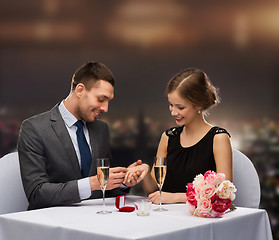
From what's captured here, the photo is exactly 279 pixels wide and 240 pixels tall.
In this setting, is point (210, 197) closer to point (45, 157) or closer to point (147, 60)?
point (45, 157)

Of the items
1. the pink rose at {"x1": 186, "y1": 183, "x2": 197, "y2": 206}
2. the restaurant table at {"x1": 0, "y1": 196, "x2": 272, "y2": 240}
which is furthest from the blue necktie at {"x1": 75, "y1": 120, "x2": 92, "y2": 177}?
the pink rose at {"x1": 186, "y1": 183, "x2": 197, "y2": 206}

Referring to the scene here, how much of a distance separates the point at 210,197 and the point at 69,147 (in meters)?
0.83

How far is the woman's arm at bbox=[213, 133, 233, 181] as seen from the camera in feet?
7.21

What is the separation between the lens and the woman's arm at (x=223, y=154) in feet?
7.21

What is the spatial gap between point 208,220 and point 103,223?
356 millimetres

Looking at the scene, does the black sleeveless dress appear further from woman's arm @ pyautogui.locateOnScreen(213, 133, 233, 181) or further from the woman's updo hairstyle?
the woman's updo hairstyle

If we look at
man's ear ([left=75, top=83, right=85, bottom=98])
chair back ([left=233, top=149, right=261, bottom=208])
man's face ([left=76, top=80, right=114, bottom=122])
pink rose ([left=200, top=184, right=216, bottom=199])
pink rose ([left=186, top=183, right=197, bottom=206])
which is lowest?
chair back ([left=233, top=149, right=261, bottom=208])

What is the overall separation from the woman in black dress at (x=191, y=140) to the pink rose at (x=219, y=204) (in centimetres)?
58

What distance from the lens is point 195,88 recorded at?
93.9 inches

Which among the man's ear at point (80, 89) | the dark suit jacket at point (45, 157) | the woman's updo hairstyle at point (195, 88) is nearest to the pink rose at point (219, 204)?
the dark suit jacket at point (45, 157)

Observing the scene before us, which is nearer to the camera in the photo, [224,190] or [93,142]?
[224,190]

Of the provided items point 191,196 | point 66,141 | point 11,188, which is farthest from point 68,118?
point 191,196

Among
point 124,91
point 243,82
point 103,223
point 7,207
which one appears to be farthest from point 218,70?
point 103,223

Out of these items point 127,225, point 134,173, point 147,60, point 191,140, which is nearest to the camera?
point 127,225
